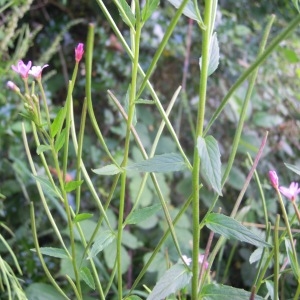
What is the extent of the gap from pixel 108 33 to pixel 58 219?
54 centimetres

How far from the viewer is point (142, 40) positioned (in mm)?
1309

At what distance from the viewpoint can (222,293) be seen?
14.2 inches

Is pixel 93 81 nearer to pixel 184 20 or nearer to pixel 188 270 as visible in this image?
pixel 184 20

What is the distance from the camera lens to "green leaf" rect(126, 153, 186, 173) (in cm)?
34

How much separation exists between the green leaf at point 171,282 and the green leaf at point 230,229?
38mm

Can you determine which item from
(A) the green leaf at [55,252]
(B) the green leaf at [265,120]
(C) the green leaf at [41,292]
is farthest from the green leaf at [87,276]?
(B) the green leaf at [265,120]

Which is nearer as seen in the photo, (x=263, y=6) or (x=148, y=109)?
(x=148, y=109)

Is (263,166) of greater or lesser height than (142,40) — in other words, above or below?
below

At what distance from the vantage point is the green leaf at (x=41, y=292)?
0.72 m

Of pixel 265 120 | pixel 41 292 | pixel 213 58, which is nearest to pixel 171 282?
pixel 213 58

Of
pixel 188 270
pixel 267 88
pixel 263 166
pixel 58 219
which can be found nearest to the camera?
pixel 188 270

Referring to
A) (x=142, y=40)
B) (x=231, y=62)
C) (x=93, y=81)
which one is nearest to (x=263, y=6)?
(x=231, y=62)

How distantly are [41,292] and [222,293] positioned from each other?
0.43 metres

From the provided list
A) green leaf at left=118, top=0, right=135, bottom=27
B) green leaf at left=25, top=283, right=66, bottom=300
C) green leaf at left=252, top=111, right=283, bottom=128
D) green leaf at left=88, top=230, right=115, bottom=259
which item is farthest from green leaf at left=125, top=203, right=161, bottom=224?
green leaf at left=252, top=111, right=283, bottom=128
